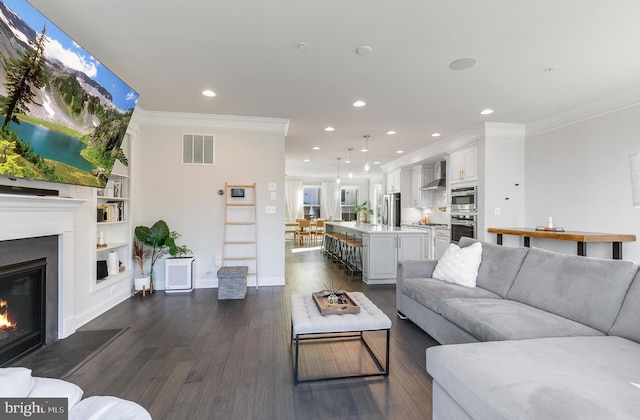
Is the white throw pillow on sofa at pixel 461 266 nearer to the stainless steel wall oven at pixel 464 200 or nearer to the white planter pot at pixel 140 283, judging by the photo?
the stainless steel wall oven at pixel 464 200

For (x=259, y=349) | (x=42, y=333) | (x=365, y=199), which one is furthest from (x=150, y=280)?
(x=365, y=199)

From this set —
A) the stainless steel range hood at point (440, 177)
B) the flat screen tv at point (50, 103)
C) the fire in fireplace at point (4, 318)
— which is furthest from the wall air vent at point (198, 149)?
the stainless steel range hood at point (440, 177)

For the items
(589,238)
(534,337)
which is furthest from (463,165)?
(534,337)

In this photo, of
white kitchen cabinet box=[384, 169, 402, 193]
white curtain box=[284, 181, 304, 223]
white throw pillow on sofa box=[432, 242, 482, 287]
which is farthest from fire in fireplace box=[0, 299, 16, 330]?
white curtain box=[284, 181, 304, 223]

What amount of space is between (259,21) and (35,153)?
1.89 m

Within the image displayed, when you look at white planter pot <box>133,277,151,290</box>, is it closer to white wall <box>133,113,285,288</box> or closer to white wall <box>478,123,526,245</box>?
white wall <box>133,113,285,288</box>

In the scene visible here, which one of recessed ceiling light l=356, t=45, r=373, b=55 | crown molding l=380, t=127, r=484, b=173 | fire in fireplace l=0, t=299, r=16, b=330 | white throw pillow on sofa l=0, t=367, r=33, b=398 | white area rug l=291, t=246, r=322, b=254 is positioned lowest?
white area rug l=291, t=246, r=322, b=254

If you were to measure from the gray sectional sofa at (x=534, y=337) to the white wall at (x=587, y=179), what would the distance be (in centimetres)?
215

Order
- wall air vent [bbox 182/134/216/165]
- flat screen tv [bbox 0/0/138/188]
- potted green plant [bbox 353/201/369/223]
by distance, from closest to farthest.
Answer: flat screen tv [bbox 0/0/138/188] < wall air vent [bbox 182/134/216/165] < potted green plant [bbox 353/201/369/223]

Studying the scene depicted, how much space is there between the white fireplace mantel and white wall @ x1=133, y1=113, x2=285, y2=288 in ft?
5.09

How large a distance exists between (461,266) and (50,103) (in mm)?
3686

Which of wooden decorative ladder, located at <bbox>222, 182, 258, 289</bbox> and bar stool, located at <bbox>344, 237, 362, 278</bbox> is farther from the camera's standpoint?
bar stool, located at <bbox>344, 237, 362, 278</bbox>

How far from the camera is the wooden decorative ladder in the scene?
454 centimetres

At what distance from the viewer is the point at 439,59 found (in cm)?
277
